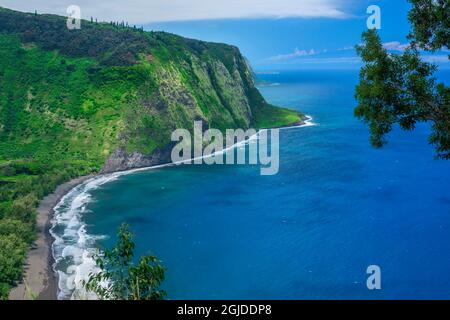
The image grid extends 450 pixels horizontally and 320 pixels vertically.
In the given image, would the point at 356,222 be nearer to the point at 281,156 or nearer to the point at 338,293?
the point at 338,293

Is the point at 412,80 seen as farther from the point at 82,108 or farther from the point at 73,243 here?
the point at 82,108

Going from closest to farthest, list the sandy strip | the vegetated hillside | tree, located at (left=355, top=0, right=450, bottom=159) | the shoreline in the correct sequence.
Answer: tree, located at (left=355, top=0, right=450, bottom=159) → the sandy strip → the shoreline → the vegetated hillside

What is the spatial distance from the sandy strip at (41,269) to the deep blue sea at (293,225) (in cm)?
998

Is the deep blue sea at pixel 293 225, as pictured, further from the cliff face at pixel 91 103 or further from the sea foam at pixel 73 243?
the cliff face at pixel 91 103

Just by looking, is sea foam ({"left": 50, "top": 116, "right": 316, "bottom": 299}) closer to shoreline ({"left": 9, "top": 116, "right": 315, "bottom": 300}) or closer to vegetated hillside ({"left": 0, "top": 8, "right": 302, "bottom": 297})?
shoreline ({"left": 9, "top": 116, "right": 315, "bottom": 300})

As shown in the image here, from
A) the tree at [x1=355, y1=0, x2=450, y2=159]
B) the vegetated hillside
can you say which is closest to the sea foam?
the vegetated hillside

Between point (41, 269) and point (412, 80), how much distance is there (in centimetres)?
7257

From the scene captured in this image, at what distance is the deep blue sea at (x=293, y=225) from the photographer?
245 feet

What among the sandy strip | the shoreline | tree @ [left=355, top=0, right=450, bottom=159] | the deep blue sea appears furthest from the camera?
the deep blue sea

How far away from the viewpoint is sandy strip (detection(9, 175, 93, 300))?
2751 inches

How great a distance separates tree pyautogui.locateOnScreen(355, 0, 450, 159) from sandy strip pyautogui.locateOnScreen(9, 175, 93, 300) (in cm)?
4573

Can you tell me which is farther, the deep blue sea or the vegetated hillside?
the vegetated hillside

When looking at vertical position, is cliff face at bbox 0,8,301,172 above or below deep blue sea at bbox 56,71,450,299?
above

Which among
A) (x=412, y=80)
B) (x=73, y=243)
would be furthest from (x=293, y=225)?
(x=412, y=80)
